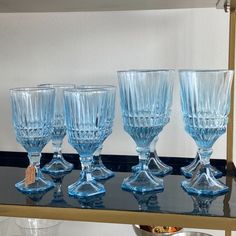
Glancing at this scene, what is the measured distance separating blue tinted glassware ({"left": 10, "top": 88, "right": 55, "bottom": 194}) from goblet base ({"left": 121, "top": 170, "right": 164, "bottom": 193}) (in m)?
0.12

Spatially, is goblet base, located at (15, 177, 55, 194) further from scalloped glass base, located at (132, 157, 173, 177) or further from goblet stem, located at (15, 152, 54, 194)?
scalloped glass base, located at (132, 157, 173, 177)

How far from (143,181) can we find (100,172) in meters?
0.10

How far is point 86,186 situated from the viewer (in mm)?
602

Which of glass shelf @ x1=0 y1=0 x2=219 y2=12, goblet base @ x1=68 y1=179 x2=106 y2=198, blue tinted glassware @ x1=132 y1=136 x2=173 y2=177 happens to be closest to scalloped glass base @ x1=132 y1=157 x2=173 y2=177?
blue tinted glassware @ x1=132 y1=136 x2=173 y2=177

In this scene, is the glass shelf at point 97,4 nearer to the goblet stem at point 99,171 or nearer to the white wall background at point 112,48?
the white wall background at point 112,48

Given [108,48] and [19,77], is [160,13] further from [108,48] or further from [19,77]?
[19,77]

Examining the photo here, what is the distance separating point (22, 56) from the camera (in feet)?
2.90

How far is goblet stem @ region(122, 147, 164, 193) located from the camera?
24.0 inches

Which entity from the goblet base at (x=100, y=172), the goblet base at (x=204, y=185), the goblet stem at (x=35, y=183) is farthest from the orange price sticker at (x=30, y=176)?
the goblet base at (x=204, y=185)

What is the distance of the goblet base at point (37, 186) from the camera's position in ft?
2.01

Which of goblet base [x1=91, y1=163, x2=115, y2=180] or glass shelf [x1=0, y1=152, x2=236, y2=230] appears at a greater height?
goblet base [x1=91, y1=163, x2=115, y2=180]

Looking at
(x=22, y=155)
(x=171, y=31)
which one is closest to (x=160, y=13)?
(x=171, y=31)

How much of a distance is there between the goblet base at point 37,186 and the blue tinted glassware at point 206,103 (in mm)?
219

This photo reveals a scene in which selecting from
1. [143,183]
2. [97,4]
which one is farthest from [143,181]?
[97,4]
